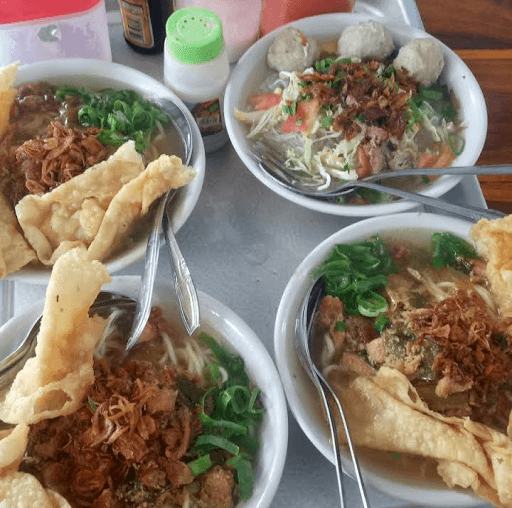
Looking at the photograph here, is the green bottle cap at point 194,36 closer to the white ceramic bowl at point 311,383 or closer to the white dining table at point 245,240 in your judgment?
the white dining table at point 245,240

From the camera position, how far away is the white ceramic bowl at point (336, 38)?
159 centimetres

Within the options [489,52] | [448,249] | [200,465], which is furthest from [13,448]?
[489,52]

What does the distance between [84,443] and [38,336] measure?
0.72 feet

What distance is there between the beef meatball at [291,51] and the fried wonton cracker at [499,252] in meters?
0.70

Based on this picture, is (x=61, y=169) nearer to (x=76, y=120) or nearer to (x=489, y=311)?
(x=76, y=120)

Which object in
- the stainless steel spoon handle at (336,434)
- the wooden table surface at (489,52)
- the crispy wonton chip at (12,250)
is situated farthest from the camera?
the wooden table surface at (489,52)

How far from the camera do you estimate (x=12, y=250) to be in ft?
4.70

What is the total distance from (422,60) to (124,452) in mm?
1291

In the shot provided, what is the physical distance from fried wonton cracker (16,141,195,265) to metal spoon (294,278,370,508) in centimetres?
39

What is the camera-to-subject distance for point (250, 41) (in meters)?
1.96

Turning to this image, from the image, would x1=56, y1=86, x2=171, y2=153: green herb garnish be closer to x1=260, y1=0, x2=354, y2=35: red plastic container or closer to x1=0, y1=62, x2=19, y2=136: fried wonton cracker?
x1=0, y1=62, x2=19, y2=136: fried wonton cracker

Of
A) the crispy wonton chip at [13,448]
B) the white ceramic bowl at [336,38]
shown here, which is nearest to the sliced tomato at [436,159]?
the white ceramic bowl at [336,38]

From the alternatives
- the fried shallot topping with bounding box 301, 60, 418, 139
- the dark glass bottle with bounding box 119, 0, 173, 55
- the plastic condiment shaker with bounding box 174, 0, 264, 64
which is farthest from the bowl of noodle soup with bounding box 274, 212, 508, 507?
the dark glass bottle with bounding box 119, 0, 173, 55

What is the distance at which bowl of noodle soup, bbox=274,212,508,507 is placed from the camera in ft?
4.16
